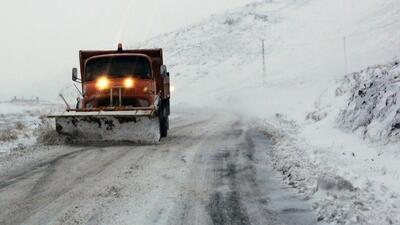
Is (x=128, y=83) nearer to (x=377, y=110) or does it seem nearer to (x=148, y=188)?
(x=377, y=110)

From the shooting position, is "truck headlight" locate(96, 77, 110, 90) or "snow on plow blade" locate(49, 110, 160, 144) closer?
"snow on plow blade" locate(49, 110, 160, 144)

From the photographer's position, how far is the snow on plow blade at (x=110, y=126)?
1293 cm

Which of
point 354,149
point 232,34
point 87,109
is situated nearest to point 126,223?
point 354,149

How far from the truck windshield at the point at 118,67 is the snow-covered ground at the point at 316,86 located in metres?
3.99

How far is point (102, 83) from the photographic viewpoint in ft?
46.7

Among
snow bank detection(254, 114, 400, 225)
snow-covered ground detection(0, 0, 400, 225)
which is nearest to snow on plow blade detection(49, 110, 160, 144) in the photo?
snow-covered ground detection(0, 0, 400, 225)

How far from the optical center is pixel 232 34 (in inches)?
2960

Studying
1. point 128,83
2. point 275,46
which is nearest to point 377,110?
point 128,83

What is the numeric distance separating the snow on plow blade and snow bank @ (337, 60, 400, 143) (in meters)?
4.58

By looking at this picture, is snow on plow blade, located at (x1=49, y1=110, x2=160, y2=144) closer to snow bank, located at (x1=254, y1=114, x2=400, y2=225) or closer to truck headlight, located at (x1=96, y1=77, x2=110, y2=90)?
truck headlight, located at (x1=96, y1=77, x2=110, y2=90)

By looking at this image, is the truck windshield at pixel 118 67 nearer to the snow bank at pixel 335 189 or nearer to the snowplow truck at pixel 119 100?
the snowplow truck at pixel 119 100

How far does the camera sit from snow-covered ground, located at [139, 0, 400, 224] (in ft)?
22.7

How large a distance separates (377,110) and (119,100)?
22.2 feet

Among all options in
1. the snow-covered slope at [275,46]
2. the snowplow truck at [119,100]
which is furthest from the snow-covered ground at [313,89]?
the snowplow truck at [119,100]
